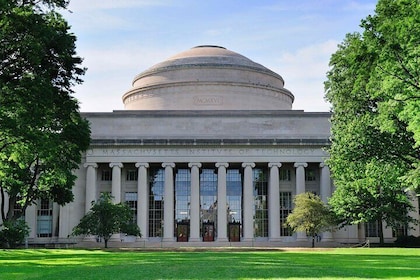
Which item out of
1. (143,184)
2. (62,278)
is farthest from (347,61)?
(143,184)

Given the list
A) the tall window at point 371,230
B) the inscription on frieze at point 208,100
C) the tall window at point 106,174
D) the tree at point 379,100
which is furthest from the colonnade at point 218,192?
the tree at point 379,100

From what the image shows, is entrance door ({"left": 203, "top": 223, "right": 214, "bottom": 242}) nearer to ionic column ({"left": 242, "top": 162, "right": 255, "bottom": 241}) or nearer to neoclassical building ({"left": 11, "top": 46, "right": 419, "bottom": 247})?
neoclassical building ({"left": 11, "top": 46, "right": 419, "bottom": 247})

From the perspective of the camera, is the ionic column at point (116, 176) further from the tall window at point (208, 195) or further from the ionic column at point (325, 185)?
the ionic column at point (325, 185)

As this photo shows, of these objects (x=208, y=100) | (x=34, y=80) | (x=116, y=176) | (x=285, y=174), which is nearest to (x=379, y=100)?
(x=34, y=80)

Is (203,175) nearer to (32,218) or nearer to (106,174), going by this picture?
(106,174)

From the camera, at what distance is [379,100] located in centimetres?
3478

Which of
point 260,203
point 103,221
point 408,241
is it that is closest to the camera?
point 103,221

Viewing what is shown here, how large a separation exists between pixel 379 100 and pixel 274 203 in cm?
3058

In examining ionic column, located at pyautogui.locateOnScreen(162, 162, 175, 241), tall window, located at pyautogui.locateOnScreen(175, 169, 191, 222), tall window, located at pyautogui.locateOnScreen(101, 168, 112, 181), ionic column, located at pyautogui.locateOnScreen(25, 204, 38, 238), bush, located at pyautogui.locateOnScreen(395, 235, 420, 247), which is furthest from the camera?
tall window, located at pyautogui.locateOnScreen(101, 168, 112, 181)

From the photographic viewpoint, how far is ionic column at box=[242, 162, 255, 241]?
63812mm

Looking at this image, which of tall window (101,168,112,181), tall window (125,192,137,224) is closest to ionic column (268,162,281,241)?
tall window (125,192,137,224)

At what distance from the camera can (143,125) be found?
67562 mm

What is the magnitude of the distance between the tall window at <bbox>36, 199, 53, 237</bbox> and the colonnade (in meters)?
5.06

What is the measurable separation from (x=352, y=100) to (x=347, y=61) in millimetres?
3249
